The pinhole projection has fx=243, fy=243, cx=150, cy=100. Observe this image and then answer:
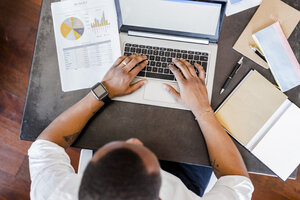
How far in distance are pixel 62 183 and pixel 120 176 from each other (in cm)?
31

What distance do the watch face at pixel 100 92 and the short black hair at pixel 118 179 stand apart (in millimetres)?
350

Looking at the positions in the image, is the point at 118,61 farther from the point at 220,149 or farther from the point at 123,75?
the point at 220,149

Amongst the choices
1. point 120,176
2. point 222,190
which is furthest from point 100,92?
point 222,190

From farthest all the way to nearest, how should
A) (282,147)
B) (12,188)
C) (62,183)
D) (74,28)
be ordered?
(12,188) → (74,28) → (282,147) → (62,183)

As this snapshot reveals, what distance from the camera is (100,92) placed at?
2.96 feet

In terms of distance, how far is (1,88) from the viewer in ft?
5.49

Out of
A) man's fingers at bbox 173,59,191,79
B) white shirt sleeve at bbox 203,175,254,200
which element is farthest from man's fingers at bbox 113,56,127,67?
white shirt sleeve at bbox 203,175,254,200

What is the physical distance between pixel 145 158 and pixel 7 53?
1542 millimetres

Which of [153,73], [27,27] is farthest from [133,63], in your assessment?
[27,27]

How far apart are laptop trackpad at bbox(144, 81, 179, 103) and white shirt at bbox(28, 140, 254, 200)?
0.97 feet

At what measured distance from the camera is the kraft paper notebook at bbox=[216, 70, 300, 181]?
0.87 m

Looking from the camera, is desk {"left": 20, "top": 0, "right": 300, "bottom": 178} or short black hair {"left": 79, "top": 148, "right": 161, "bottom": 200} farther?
desk {"left": 20, "top": 0, "right": 300, "bottom": 178}

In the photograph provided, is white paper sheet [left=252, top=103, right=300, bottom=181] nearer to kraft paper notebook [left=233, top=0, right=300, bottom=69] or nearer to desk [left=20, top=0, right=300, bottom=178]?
desk [left=20, top=0, right=300, bottom=178]

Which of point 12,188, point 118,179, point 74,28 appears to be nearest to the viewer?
point 118,179
